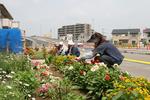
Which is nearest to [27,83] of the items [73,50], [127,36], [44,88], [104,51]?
[44,88]

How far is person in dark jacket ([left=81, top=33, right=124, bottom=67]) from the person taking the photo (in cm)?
1154

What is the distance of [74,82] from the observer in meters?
11.5

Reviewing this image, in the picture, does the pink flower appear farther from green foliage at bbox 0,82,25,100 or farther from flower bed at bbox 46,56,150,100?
green foliage at bbox 0,82,25,100

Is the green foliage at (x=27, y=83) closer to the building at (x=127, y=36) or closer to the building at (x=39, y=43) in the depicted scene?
the building at (x=39, y=43)

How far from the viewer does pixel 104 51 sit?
11641 millimetres

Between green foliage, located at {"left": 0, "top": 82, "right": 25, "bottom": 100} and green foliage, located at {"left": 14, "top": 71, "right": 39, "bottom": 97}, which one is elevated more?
green foliage, located at {"left": 0, "top": 82, "right": 25, "bottom": 100}

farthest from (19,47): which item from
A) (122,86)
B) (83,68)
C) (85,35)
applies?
(85,35)

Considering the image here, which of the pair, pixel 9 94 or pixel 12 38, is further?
pixel 12 38

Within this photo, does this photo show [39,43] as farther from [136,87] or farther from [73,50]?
[136,87]

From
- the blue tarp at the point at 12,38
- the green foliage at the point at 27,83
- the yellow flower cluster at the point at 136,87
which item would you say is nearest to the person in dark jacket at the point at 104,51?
the green foliage at the point at 27,83

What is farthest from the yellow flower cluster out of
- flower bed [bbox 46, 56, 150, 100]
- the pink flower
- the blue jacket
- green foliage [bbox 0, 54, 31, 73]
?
the blue jacket

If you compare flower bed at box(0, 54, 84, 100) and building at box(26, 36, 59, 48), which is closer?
flower bed at box(0, 54, 84, 100)

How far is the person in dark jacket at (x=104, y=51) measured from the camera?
11539mm

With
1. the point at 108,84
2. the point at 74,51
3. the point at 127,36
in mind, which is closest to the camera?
the point at 108,84
